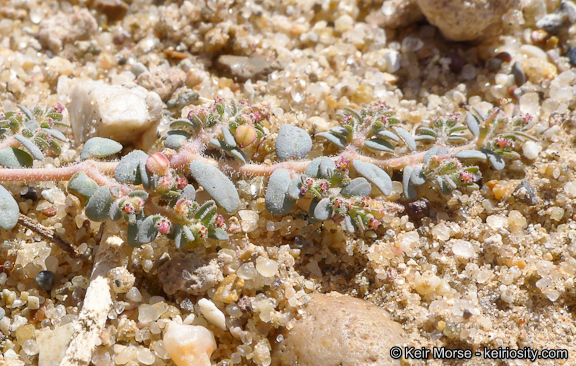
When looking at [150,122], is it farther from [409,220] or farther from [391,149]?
[409,220]

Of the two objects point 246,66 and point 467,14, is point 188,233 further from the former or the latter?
point 467,14

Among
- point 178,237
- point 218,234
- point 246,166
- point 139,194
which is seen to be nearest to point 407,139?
point 246,166

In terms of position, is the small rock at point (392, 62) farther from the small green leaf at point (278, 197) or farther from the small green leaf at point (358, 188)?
the small green leaf at point (278, 197)

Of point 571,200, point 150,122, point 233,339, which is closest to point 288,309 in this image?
point 233,339

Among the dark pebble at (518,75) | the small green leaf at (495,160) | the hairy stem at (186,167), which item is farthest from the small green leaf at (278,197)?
the dark pebble at (518,75)

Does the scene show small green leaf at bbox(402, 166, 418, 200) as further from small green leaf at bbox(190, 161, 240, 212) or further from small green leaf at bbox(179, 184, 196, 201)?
small green leaf at bbox(179, 184, 196, 201)
